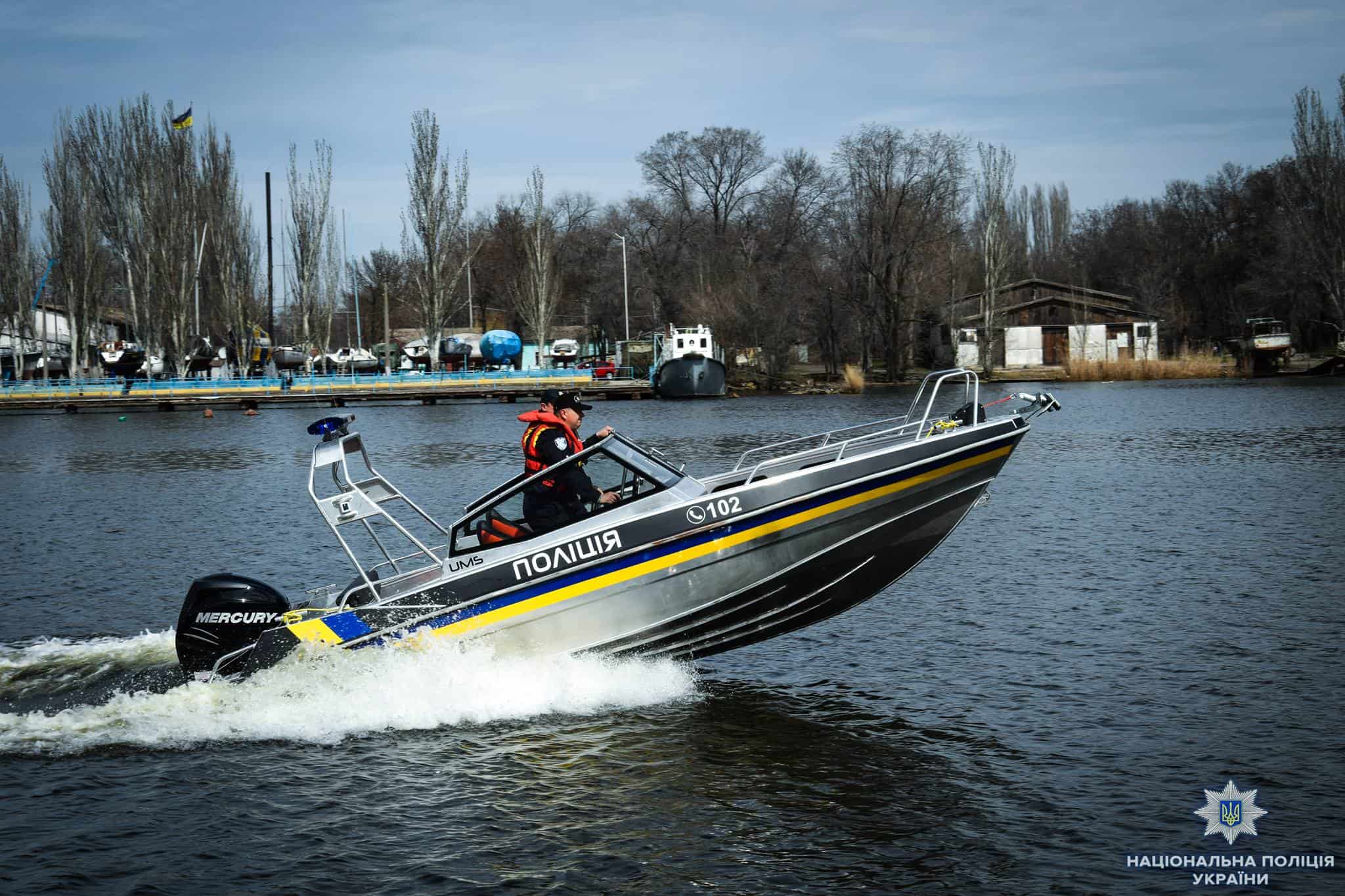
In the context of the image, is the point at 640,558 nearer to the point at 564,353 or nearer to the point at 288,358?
the point at 288,358

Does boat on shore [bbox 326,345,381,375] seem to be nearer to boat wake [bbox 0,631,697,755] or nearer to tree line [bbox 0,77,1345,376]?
tree line [bbox 0,77,1345,376]

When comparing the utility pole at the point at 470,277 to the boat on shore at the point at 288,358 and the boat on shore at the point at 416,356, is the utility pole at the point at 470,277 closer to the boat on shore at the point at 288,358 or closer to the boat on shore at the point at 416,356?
the boat on shore at the point at 416,356

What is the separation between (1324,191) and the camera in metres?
65.8

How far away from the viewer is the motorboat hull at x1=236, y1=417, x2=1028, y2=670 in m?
8.24

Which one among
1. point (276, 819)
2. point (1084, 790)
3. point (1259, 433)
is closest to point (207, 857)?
point (276, 819)

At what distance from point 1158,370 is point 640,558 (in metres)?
62.4

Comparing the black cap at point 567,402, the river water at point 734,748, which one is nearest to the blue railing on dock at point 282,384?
the river water at point 734,748

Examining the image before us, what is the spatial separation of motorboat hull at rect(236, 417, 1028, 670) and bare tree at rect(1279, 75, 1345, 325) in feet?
217

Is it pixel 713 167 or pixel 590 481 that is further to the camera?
pixel 713 167

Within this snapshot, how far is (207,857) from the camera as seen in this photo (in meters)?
6.78

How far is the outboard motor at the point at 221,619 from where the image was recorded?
27.6 ft

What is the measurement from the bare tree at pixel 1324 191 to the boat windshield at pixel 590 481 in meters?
67.6

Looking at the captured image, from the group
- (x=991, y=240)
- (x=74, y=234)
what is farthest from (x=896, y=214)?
(x=74, y=234)

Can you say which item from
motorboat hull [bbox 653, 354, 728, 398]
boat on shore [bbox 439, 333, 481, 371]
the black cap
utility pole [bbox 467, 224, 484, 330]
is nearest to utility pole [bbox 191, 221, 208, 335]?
boat on shore [bbox 439, 333, 481, 371]
